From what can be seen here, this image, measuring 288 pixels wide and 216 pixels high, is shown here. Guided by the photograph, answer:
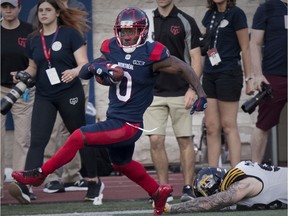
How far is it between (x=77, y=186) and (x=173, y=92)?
1.79 m

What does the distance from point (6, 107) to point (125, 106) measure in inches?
68.5

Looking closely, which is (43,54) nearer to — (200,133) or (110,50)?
(110,50)

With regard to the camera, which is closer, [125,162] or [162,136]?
Result: [125,162]

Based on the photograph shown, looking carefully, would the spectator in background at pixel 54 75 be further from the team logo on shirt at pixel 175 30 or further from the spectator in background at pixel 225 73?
the spectator in background at pixel 225 73

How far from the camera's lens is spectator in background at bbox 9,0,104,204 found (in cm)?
941

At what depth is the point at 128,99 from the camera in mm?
7770

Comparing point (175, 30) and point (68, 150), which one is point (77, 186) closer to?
point (175, 30)

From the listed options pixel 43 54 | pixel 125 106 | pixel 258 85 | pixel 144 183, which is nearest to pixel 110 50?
pixel 125 106

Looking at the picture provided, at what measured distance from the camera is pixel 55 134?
440 inches

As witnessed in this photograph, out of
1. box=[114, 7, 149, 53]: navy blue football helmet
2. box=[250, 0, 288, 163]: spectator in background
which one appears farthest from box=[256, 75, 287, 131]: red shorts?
box=[114, 7, 149, 53]: navy blue football helmet

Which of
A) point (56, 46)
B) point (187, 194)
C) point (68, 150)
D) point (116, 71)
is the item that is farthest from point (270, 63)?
point (68, 150)

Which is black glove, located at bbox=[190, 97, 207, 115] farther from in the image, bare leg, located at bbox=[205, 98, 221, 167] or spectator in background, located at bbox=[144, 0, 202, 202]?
bare leg, located at bbox=[205, 98, 221, 167]

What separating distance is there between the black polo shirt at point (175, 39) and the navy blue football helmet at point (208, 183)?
1.38 m

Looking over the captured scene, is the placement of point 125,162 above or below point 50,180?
above
